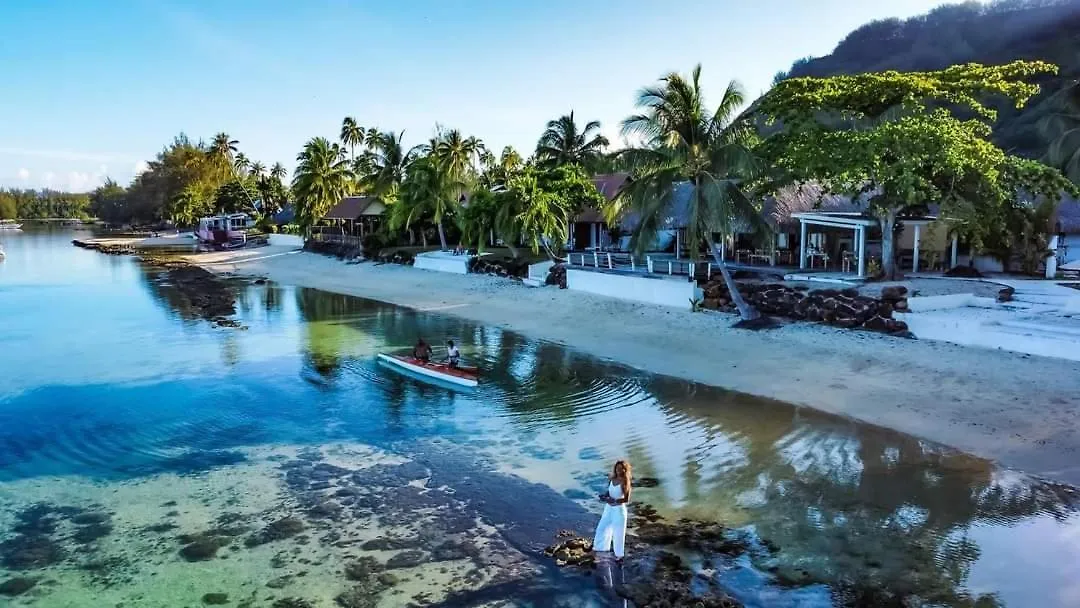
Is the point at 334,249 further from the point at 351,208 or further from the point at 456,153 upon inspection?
the point at 456,153

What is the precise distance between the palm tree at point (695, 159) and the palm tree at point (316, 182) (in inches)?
1690

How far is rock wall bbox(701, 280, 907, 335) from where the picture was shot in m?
18.4

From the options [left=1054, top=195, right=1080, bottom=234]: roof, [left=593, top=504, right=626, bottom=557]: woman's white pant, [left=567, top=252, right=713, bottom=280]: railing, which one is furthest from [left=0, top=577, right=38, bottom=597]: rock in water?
[left=1054, top=195, right=1080, bottom=234]: roof

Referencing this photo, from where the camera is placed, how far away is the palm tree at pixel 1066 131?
2731cm

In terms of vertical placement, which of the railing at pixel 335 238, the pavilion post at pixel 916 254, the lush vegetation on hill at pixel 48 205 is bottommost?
the pavilion post at pixel 916 254

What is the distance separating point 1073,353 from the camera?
1483cm

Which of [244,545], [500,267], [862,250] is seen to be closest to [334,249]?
[500,267]

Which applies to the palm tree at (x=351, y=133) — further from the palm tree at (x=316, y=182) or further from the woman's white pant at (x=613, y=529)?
the woman's white pant at (x=613, y=529)

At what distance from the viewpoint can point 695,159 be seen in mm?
20516

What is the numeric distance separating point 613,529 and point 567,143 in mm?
34198

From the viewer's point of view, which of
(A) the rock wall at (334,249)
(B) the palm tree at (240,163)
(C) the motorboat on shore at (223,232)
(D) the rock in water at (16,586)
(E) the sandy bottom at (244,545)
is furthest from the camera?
(B) the palm tree at (240,163)

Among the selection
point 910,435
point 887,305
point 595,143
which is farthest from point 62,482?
point 595,143

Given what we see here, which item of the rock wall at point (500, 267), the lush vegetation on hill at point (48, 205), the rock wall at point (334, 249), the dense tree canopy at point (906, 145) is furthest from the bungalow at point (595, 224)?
the lush vegetation on hill at point (48, 205)

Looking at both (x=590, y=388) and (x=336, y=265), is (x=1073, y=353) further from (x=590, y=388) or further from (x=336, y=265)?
(x=336, y=265)
